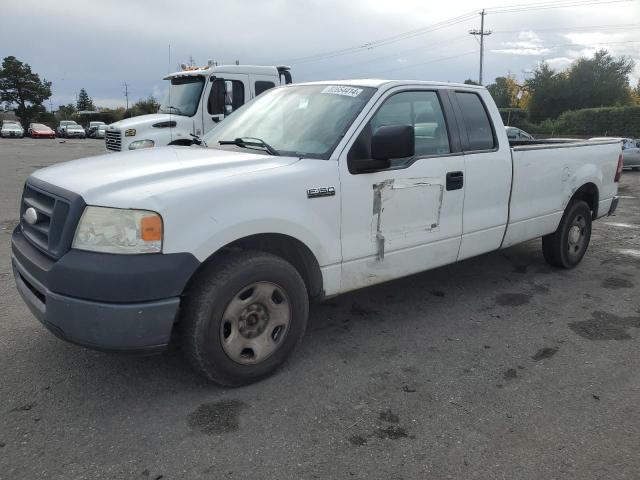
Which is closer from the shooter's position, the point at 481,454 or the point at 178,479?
the point at 178,479

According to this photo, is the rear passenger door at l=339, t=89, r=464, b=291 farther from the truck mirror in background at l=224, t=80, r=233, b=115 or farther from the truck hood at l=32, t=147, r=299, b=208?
the truck mirror in background at l=224, t=80, r=233, b=115

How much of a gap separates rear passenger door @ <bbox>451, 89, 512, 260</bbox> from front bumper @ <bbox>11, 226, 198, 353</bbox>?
2479 millimetres

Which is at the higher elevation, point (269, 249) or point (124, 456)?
point (269, 249)

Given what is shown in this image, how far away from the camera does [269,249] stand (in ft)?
11.3

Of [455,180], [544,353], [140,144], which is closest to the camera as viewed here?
[544,353]

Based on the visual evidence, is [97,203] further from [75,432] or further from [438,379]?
[438,379]

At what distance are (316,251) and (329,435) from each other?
1.13 metres

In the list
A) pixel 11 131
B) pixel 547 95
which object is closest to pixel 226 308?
pixel 11 131

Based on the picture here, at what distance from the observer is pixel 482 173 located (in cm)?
443

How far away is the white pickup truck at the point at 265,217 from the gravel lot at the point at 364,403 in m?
0.40

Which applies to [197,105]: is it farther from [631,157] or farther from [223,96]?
[631,157]

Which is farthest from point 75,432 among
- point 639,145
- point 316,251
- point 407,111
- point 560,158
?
point 639,145

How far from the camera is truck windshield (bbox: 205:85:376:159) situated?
11.9 feet

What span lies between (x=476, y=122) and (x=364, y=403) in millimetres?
2662
